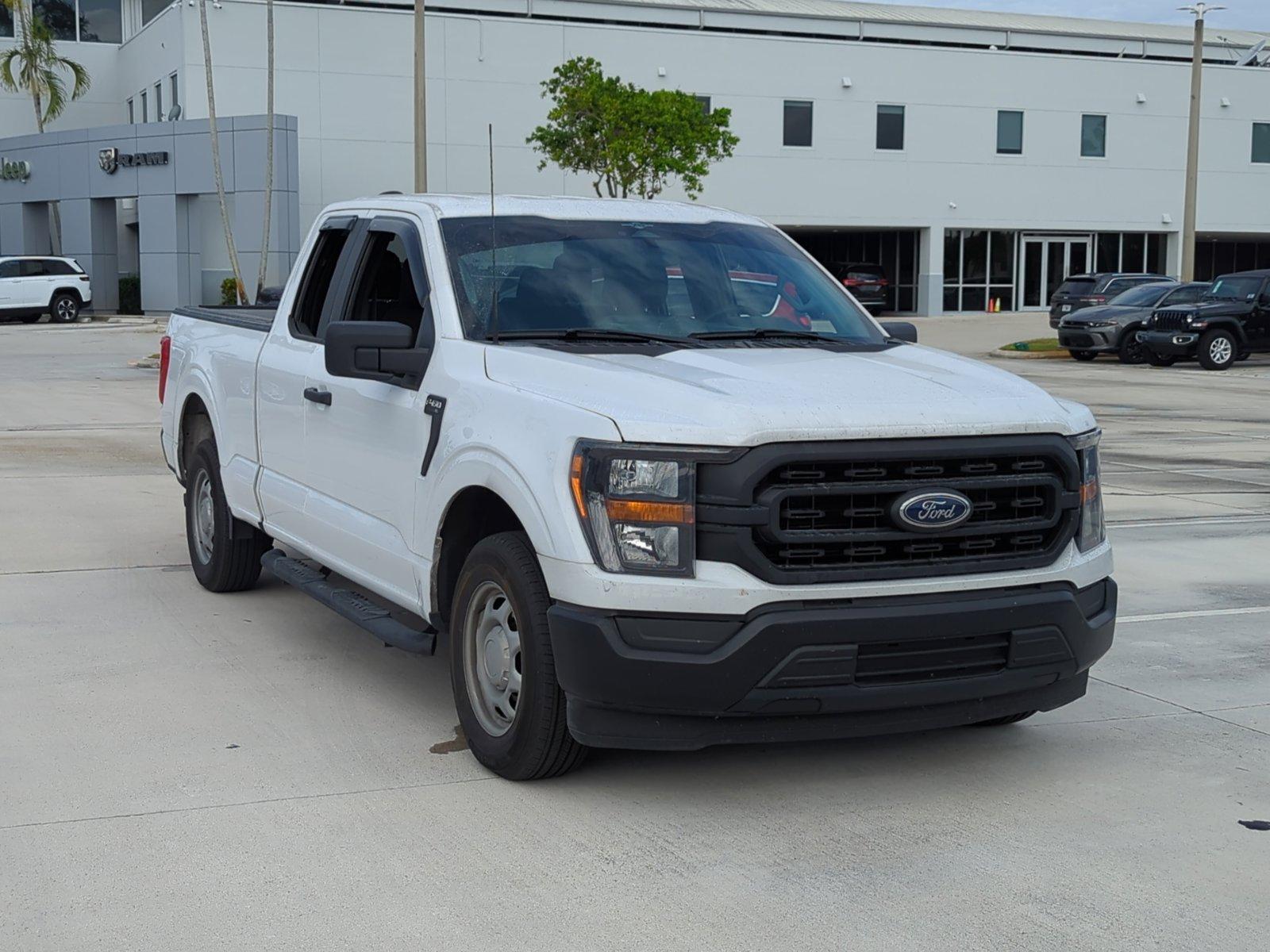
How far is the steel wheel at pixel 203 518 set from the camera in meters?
8.24

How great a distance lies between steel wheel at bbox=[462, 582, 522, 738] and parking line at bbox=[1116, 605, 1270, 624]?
3790mm

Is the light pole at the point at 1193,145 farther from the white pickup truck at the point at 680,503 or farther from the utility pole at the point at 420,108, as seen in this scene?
the white pickup truck at the point at 680,503

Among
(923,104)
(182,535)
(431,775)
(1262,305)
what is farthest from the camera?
(923,104)

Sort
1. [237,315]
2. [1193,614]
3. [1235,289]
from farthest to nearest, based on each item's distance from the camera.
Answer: [1235,289], [237,315], [1193,614]

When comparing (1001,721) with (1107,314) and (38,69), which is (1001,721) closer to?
(1107,314)

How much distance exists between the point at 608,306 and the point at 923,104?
48838 mm

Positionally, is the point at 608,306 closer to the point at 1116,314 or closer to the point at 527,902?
the point at 527,902

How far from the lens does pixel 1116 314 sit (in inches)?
1179

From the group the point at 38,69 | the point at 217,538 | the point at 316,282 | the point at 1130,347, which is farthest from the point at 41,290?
the point at 316,282

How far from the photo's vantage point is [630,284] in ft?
20.1

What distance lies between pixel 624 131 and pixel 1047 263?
2157cm

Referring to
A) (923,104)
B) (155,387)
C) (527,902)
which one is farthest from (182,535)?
(923,104)

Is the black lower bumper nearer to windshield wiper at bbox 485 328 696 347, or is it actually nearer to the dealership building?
windshield wiper at bbox 485 328 696 347

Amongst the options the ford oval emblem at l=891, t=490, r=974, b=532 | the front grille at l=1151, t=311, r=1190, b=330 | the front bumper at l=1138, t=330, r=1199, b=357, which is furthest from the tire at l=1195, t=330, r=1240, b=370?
the ford oval emblem at l=891, t=490, r=974, b=532
